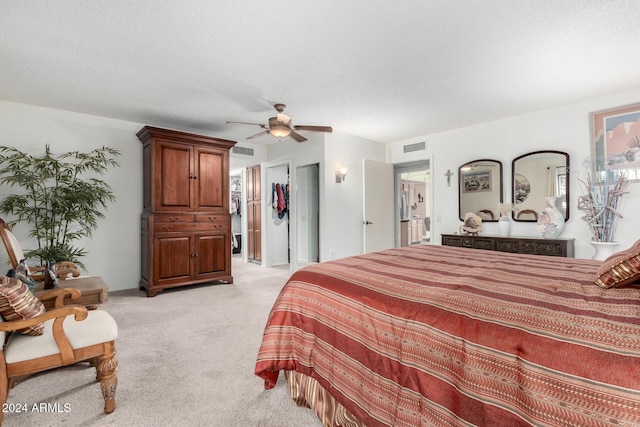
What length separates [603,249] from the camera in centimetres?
339

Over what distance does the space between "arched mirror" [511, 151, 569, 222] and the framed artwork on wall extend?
1.07ft

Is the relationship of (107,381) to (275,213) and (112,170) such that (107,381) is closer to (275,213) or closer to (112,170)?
(112,170)

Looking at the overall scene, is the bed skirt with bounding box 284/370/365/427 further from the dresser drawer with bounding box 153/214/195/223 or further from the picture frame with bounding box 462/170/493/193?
the picture frame with bounding box 462/170/493/193

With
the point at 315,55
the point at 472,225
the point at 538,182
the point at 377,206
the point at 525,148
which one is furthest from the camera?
the point at 377,206

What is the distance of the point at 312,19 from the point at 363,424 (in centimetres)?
241

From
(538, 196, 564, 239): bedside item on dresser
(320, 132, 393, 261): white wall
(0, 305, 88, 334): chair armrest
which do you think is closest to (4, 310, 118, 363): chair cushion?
(0, 305, 88, 334): chair armrest

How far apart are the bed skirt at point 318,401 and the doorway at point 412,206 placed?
4.60 metres

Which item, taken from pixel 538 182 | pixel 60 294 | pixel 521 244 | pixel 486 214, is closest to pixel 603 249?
pixel 521 244

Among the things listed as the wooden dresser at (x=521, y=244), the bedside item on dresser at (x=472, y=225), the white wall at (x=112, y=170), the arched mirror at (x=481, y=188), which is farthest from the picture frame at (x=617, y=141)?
the white wall at (x=112, y=170)

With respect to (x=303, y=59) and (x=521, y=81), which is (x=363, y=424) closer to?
(x=303, y=59)

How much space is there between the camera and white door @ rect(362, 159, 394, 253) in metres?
5.36

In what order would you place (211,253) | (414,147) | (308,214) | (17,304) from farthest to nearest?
(308,214)
(414,147)
(211,253)
(17,304)

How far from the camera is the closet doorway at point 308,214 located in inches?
227

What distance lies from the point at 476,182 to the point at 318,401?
418 cm
